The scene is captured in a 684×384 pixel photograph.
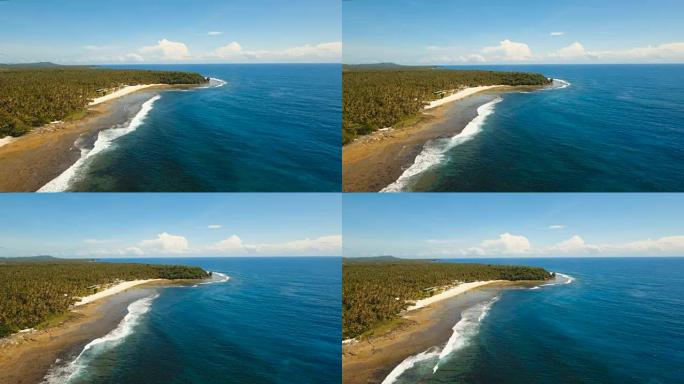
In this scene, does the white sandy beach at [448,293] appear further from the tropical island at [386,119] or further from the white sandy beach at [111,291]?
the white sandy beach at [111,291]

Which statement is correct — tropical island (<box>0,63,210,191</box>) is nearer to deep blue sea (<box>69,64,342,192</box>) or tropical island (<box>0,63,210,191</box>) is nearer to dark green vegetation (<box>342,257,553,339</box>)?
deep blue sea (<box>69,64,342,192</box>)

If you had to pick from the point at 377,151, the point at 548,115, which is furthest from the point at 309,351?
the point at 548,115

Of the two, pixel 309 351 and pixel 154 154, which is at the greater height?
pixel 154 154

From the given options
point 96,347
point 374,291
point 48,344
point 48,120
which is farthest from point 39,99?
point 374,291

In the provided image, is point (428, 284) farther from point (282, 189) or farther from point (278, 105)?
point (278, 105)

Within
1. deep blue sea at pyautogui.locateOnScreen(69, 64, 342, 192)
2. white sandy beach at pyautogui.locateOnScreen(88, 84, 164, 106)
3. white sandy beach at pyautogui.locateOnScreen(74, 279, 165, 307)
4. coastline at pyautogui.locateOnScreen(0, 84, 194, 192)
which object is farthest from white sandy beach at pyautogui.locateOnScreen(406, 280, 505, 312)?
white sandy beach at pyautogui.locateOnScreen(88, 84, 164, 106)

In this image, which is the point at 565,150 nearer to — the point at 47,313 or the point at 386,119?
the point at 386,119

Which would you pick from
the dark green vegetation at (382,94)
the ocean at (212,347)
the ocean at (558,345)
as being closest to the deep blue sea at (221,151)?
the dark green vegetation at (382,94)
